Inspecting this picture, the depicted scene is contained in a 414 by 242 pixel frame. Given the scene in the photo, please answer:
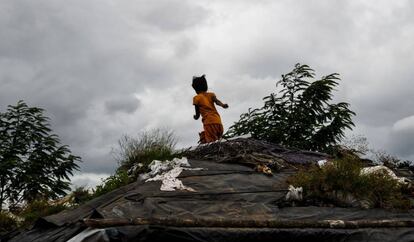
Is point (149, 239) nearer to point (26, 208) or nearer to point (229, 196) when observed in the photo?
point (229, 196)

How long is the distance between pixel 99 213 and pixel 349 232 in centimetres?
279

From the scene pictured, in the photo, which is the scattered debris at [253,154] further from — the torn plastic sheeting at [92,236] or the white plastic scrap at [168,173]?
the torn plastic sheeting at [92,236]

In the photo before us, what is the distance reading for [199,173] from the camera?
8.48 m

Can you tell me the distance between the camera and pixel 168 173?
27.7ft

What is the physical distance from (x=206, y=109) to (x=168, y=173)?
2.76 m

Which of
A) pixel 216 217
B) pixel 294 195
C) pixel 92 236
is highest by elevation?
pixel 294 195

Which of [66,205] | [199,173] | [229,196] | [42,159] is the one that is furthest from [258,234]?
[42,159]

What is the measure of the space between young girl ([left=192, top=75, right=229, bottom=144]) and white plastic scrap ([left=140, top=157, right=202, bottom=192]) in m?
2.04

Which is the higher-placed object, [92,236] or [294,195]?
[294,195]

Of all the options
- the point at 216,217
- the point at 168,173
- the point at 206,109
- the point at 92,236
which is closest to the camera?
the point at 92,236

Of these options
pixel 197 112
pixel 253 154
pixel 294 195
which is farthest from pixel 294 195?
pixel 197 112

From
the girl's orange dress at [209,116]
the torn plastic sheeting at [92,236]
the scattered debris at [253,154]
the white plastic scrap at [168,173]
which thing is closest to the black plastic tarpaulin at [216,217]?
the torn plastic sheeting at [92,236]

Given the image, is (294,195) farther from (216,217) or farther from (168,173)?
(168,173)

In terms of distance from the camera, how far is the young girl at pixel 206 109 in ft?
35.9
